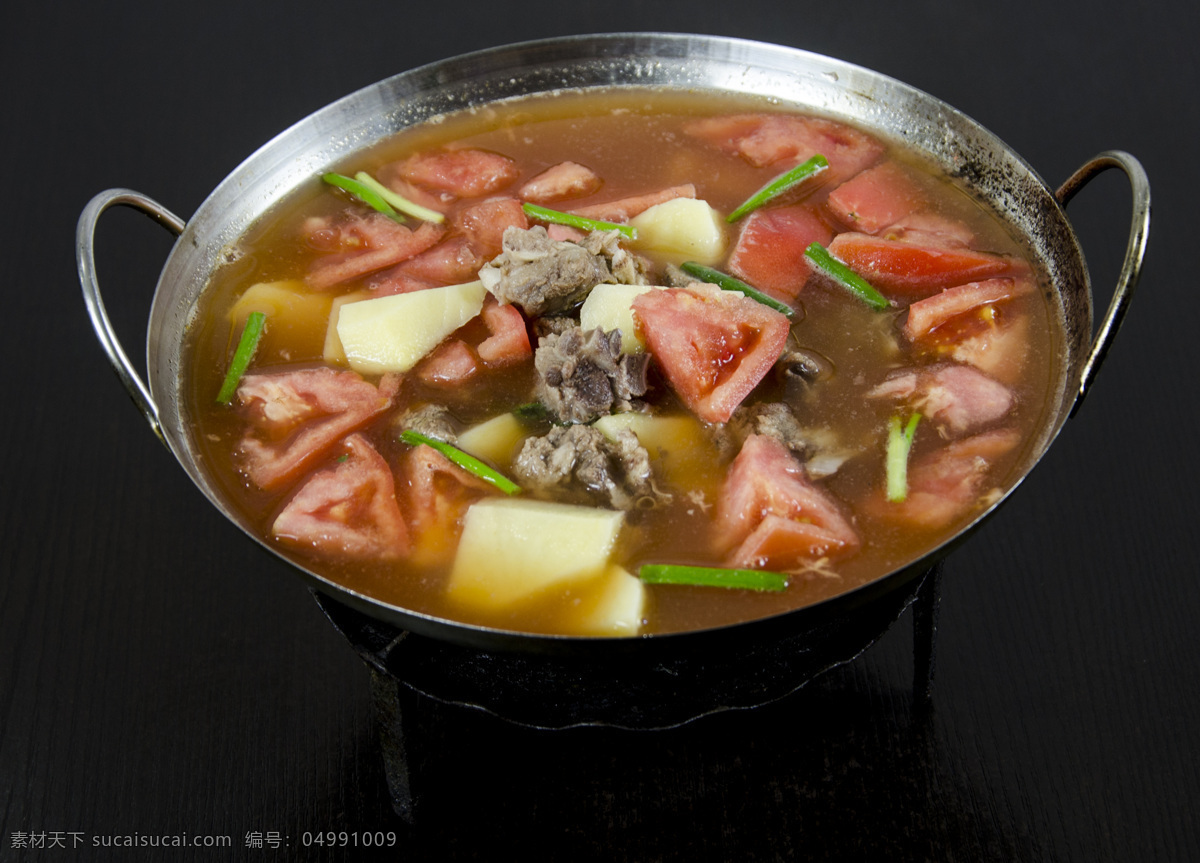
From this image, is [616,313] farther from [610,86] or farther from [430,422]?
[610,86]

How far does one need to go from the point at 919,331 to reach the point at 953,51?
3366mm

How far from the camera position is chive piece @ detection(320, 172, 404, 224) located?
337 centimetres

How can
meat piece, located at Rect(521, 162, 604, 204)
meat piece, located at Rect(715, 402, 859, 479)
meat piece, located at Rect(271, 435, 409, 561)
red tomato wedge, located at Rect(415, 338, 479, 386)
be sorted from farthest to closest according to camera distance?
meat piece, located at Rect(521, 162, 604, 204)
red tomato wedge, located at Rect(415, 338, 479, 386)
meat piece, located at Rect(715, 402, 859, 479)
meat piece, located at Rect(271, 435, 409, 561)

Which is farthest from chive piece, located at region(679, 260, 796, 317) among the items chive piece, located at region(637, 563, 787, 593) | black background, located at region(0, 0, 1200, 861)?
black background, located at region(0, 0, 1200, 861)

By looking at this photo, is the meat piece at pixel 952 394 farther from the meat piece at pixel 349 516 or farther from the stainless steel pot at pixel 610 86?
the meat piece at pixel 349 516

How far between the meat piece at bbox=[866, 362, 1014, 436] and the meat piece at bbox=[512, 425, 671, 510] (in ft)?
2.05

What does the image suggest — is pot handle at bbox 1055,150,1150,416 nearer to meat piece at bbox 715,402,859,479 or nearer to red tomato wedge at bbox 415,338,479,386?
meat piece at bbox 715,402,859,479

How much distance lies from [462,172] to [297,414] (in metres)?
1.07

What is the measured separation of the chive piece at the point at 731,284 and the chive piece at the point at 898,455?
46 centimetres

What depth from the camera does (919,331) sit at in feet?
9.52

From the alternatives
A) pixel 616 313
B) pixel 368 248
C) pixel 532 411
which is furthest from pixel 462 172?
pixel 532 411

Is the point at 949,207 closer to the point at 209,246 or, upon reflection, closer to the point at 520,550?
the point at 520,550

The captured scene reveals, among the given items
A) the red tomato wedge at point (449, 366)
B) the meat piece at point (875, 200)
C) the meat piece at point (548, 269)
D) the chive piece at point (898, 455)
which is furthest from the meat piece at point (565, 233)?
the chive piece at point (898, 455)

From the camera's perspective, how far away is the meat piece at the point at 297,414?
8.91 feet
